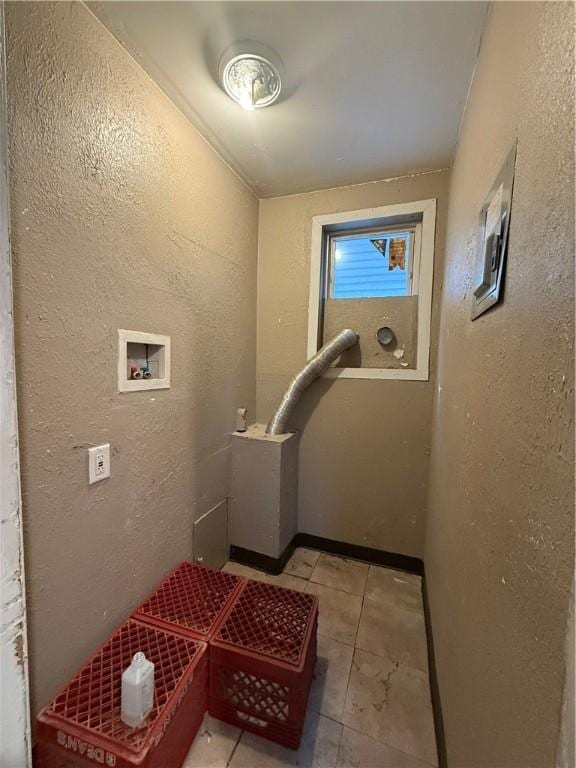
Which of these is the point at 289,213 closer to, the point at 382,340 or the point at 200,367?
the point at 382,340

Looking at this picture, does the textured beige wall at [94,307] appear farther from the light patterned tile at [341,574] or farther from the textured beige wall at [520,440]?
the textured beige wall at [520,440]

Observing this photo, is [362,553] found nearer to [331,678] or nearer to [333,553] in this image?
[333,553]

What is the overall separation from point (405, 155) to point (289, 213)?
0.76 meters

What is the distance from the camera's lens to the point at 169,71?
114cm

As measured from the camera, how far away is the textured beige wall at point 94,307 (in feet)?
2.71

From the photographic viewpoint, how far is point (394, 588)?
5.69 ft

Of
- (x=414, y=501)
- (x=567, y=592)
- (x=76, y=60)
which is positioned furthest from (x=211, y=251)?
(x=414, y=501)

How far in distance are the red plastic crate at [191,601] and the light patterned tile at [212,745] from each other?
30 centimetres

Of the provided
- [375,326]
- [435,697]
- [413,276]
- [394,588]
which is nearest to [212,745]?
[435,697]

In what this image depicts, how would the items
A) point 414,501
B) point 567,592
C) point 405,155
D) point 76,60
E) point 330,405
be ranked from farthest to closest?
point 330,405, point 414,501, point 405,155, point 76,60, point 567,592

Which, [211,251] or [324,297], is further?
[324,297]

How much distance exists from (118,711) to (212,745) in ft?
1.31

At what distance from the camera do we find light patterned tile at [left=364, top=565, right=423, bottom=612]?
5.36 feet

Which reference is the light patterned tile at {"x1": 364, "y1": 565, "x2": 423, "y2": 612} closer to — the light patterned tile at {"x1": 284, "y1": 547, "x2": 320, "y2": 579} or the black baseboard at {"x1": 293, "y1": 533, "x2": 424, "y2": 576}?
the black baseboard at {"x1": 293, "y1": 533, "x2": 424, "y2": 576}
